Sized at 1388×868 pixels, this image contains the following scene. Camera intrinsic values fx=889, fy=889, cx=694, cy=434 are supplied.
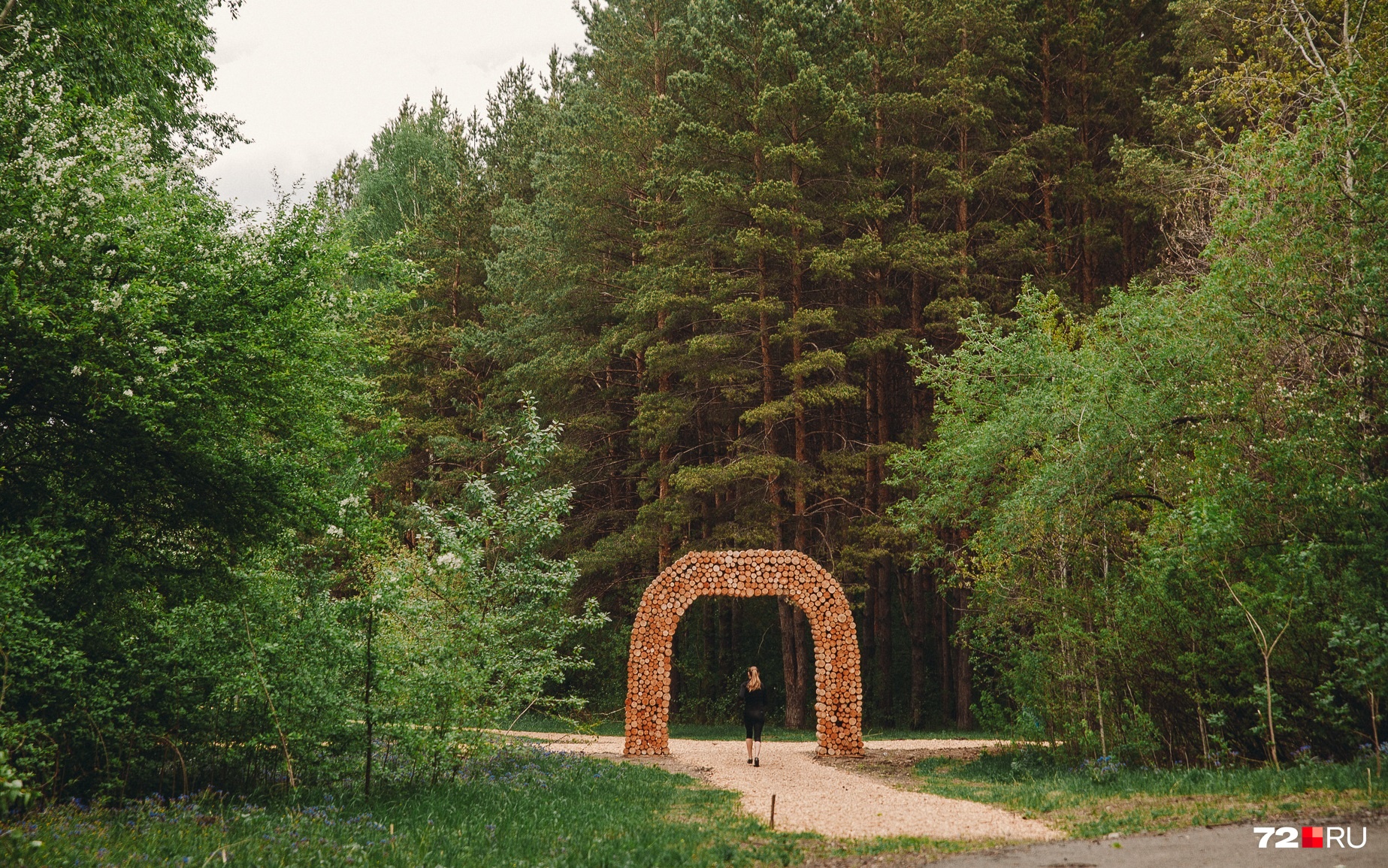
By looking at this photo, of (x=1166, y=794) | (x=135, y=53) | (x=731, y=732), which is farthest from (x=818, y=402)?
(x=135, y=53)

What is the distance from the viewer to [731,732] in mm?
21484

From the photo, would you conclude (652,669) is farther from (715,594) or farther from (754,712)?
(754,712)

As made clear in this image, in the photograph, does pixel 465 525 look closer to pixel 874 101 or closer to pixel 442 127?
pixel 874 101

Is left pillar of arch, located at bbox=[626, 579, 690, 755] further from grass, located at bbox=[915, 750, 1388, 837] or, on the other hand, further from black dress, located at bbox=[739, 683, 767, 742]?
grass, located at bbox=[915, 750, 1388, 837]

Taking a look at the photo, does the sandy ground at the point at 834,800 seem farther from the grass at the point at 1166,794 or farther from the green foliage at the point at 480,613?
the green foliage at the point at 480,613

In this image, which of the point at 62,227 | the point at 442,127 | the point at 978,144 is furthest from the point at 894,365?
the point at 442,127

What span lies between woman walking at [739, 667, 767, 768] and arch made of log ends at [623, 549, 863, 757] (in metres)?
2.00

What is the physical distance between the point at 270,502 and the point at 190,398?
4.90ft

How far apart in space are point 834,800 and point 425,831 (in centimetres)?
501

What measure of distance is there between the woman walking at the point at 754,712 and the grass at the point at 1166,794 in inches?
132

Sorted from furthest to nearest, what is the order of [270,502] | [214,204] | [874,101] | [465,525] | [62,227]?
1. [874,101]
2. [214,204]
3. [465,525]
4. [270,502]
5. [62,227]

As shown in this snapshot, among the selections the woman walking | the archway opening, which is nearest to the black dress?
the woman walking

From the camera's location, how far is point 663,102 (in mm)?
21797

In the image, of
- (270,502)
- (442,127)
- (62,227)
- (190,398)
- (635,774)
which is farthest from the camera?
(442,127)
